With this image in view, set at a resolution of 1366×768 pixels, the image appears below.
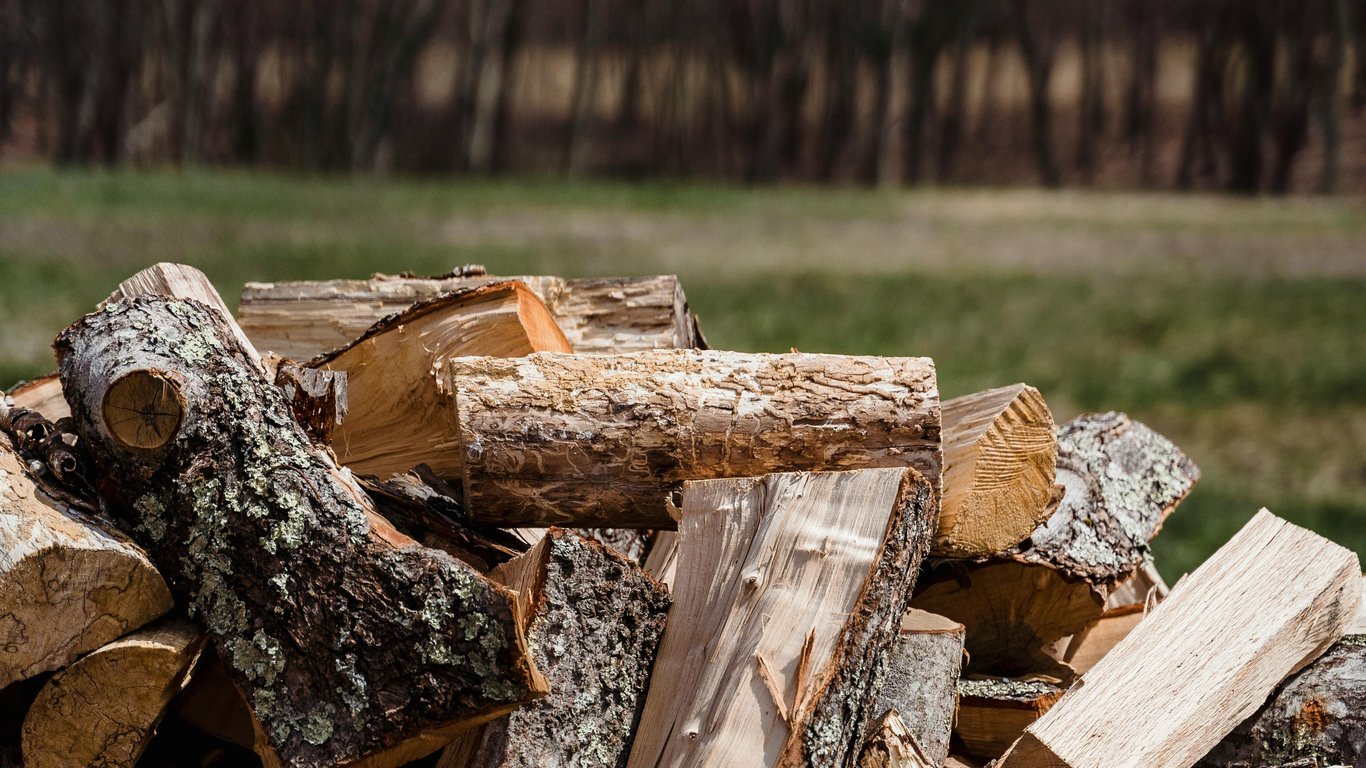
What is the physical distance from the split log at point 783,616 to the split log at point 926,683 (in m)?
0.11

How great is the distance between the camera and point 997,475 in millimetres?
2479

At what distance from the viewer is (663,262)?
10.5 meters

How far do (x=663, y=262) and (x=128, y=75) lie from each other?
34.4 feet

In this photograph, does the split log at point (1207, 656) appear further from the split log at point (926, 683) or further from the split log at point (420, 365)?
the split log at point (420, 365)

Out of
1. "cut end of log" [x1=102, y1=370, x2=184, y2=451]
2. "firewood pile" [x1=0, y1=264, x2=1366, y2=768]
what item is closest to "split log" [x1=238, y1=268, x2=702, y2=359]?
"firewood pile" [x1=0, y1=264, x2=1366, y2=768]

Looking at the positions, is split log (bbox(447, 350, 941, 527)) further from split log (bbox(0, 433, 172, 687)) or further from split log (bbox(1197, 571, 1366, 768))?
split log (bbox(1197, 571, 1366, 768))

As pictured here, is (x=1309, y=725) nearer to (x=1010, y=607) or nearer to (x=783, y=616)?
(x=1010, y=607)

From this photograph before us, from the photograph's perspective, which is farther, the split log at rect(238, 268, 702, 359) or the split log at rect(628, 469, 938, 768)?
the split log at rect(238, 268, 702, 359)

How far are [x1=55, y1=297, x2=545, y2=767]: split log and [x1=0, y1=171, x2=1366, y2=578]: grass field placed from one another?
329cm

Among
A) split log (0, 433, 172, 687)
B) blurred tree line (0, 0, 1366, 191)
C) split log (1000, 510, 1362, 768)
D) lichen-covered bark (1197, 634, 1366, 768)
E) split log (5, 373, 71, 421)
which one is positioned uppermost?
split log (0, 433, 172, 687)

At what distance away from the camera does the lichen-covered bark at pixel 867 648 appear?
1.93m

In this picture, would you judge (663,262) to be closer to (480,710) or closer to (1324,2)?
(480,710)

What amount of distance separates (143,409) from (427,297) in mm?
1023

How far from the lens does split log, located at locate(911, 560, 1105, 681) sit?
2666 millimetres
